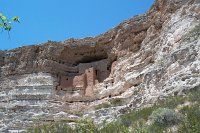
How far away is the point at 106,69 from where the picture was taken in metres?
25.3

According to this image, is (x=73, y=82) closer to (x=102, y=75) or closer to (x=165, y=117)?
(x=102, y=75)

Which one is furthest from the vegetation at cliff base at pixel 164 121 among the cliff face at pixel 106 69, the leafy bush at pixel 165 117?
the cliff face at pixel 106 69

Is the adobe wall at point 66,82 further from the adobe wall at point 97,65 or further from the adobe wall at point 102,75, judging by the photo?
the adobe wall at point 102,75

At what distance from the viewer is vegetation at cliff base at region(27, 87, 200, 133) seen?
9320 millimetres

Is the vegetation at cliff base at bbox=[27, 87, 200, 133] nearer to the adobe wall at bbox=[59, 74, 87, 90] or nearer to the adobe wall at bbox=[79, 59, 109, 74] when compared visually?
the adobe wall at bbox=[59, 74, 87, 90]

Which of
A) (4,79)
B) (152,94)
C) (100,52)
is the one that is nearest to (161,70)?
(152,94)

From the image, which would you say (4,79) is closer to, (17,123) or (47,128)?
(17,123)

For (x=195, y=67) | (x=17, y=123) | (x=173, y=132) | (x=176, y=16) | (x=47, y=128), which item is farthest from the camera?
(x=176, y=16)

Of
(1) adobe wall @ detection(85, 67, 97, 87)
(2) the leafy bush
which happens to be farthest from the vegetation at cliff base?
(1) adobe wall @ detection(85, 67, 97, 87)

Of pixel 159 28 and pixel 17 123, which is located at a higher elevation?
pixel 159 28

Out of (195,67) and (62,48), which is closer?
(195,67)

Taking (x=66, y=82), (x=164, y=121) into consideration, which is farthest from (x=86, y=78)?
(x=164, y=121)

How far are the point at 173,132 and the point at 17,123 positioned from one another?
8.47 m

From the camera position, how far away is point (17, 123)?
16188 mm
